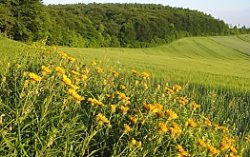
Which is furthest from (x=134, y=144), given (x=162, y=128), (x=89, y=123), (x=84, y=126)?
(x=89, y=123)

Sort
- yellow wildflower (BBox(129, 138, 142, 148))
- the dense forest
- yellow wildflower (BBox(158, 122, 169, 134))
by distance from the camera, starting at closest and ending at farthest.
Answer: yellow wildflower (BBox(129, 138, 142, 148)), yellow wildflower (BBox(158, 122, 169, 134)), the dense forest

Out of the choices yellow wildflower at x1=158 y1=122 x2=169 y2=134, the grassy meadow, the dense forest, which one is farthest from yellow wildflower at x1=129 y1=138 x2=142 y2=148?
the dense forest

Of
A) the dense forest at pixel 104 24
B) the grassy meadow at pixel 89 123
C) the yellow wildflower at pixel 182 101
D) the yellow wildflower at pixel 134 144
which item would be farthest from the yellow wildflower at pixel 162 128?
the dense forest at pixel 104 24

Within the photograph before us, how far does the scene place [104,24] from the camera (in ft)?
289

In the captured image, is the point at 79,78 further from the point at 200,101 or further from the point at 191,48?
the point at 191,48

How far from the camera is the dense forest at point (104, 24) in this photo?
5906cm

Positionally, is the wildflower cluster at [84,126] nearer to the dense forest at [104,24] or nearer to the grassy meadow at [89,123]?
the grassy meadow at [89,123]

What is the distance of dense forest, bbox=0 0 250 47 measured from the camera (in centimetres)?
5906

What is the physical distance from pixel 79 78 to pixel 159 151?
134cm

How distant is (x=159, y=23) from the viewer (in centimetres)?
9138

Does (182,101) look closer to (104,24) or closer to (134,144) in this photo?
(134,144)

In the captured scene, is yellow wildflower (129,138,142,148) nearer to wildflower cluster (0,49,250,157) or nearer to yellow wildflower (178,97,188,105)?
wildflower cluster (0,49,250,157)

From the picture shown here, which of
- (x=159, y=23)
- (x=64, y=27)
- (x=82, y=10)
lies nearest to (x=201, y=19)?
(x=159, y=23)

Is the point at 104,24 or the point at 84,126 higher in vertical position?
the point at 84,126
